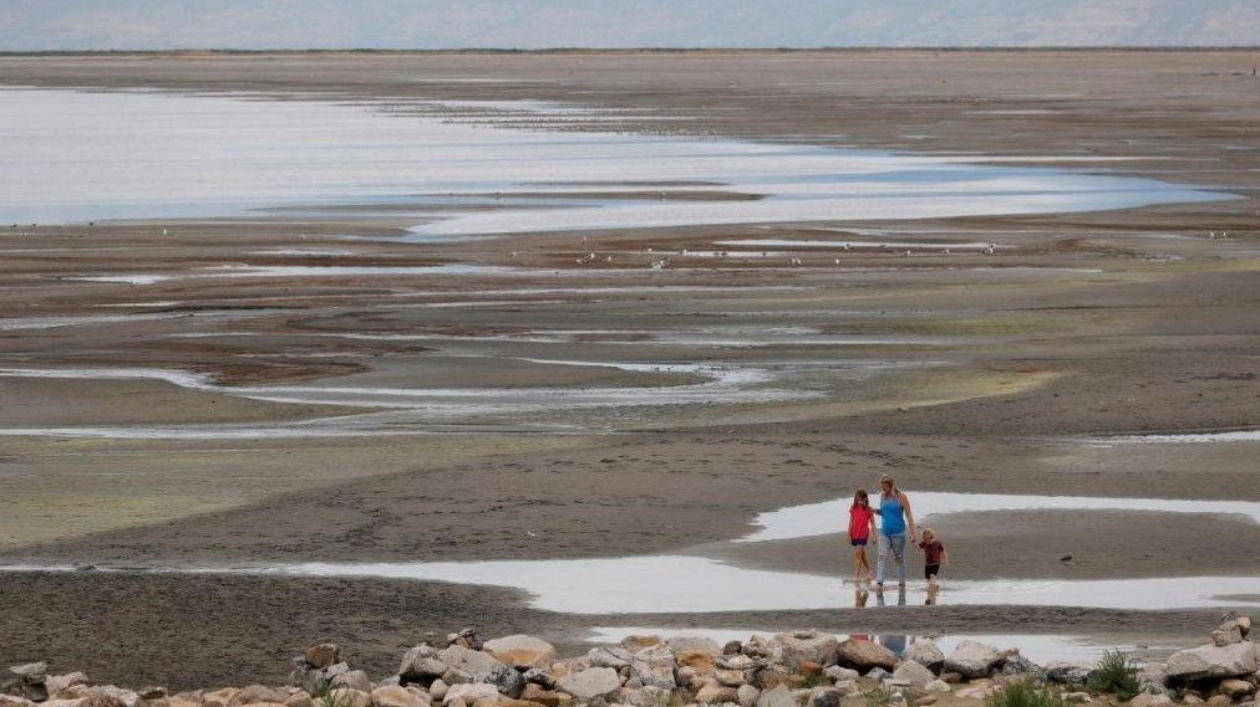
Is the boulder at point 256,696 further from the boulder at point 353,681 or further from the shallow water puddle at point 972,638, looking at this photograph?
the shallow water puddle at point 972,638

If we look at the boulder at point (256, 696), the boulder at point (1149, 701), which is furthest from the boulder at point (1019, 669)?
the boulder at point (256, 696)

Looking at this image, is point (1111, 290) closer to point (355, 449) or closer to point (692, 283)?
point (692, 283)

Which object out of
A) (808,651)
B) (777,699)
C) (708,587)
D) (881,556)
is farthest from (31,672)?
(881,556)

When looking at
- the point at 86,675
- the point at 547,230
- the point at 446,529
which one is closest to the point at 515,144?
the point at 547,230

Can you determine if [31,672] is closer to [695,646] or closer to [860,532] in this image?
[695,646]

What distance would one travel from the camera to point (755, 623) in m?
16.5

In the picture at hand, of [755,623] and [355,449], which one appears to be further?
[355,449]

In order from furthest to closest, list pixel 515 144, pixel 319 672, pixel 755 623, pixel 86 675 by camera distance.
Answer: pixel 515 144
pixel 755 623
pixel 86 675
pixel 319 672

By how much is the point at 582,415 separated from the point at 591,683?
1310 centimetres

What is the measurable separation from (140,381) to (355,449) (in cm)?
607

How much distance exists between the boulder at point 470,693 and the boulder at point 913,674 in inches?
96.4

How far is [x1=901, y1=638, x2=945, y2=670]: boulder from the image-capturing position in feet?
45.6

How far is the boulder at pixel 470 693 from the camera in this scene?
13062mm

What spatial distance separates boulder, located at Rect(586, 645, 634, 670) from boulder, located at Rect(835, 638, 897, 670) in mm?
1309
